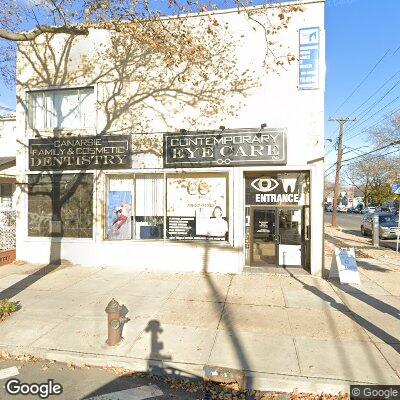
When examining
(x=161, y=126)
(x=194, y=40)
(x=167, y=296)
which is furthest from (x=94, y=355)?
(x=194, y=40)

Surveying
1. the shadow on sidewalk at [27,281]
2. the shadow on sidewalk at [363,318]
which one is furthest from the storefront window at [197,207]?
the shadow on sidewalk at [27,281]

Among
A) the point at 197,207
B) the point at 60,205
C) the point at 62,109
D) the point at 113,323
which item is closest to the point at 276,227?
the point at 197,207

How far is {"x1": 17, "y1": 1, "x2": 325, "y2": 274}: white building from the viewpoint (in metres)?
9.45

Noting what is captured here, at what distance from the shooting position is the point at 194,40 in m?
10.0

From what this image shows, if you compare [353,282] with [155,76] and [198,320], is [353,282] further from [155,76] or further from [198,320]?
[155,76]

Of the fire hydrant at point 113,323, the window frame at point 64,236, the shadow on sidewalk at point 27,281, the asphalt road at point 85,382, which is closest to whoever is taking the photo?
the asphalt road at point 85,382

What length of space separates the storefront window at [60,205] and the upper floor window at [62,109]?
1845 millimetres

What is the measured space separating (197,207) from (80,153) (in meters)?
4.41

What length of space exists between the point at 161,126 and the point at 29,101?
202 inches

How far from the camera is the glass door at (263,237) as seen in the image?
1030 cm

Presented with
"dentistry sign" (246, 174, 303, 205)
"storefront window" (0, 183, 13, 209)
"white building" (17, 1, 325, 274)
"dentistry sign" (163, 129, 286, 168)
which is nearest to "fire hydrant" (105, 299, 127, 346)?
"white building" (17, 1, 325, 274)

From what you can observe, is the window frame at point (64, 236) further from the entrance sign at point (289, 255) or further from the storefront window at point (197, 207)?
the entrance sign at point (289, 255)

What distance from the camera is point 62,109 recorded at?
36.4 feet

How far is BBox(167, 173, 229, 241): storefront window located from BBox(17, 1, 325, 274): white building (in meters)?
0.03
